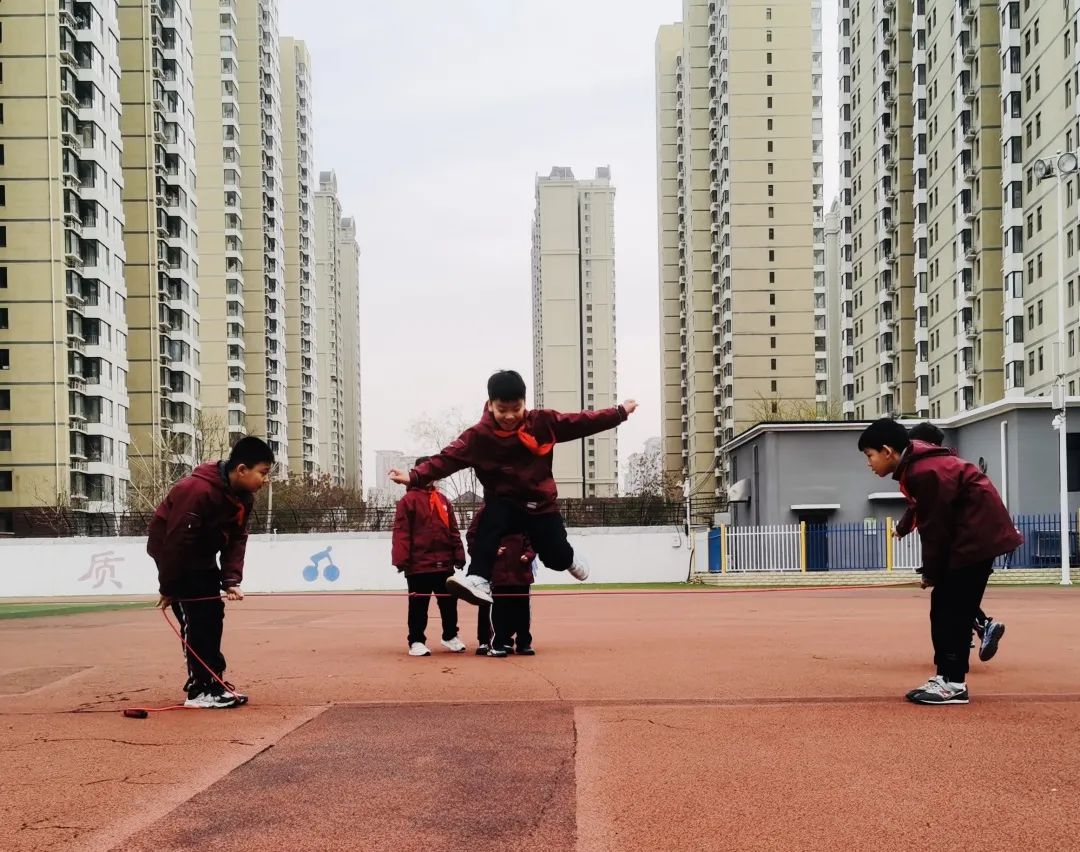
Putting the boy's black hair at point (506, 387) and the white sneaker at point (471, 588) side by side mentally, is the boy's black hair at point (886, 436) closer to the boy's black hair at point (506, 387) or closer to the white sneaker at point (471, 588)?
the boy's black hair at point (506, 387)

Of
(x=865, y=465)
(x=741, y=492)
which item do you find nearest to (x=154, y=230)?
(x=741, y=492)

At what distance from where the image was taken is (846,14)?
8781cm

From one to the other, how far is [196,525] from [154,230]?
7101 centimetres

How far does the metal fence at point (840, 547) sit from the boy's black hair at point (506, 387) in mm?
27049

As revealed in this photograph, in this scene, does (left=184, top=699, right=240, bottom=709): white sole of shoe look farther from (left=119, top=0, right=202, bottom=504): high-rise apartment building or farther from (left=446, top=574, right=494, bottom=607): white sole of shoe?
(left=119, top=0, right=202, bottom=504): high-rise apartment building

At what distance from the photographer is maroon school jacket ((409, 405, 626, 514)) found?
8289mm

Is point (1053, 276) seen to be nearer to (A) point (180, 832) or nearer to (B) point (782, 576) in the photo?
(B) point (782, 576)

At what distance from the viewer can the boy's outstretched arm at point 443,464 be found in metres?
8.29

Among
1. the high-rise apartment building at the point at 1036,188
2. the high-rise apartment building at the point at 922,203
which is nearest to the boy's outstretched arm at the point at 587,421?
the high-rise apartment building at the point at 1036,188

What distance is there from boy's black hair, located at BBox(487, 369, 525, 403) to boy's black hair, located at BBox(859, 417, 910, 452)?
2.42 m

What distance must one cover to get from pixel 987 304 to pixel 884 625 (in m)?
54.6

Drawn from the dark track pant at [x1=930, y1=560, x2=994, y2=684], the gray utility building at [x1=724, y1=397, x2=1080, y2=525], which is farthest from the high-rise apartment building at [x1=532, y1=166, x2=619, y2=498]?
the dark track pant at [x1=930, y1=560, x2=994, y2=684]

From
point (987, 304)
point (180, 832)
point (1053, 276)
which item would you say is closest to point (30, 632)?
point (180, 832)

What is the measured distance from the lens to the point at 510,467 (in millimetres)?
8398
